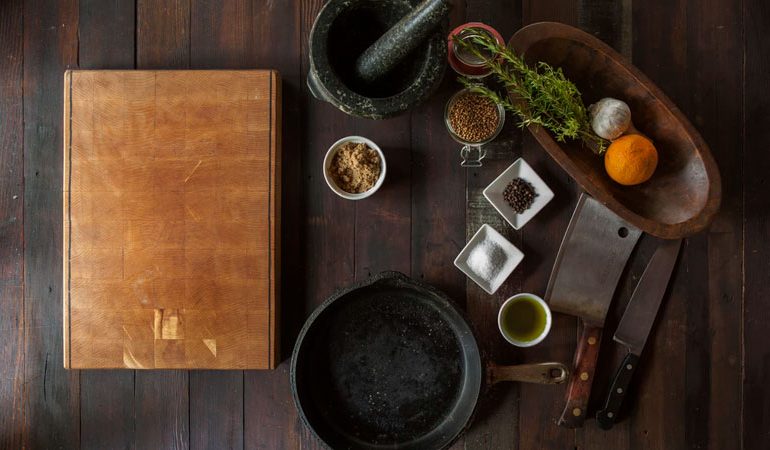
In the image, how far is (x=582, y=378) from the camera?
1136 millimetres

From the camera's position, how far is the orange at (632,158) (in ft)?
3.30

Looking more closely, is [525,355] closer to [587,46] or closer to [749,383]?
[749,383]

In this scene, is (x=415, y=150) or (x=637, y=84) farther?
(x=415, y=150)

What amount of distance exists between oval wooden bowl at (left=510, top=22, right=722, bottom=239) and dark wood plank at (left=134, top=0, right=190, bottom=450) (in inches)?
30.4

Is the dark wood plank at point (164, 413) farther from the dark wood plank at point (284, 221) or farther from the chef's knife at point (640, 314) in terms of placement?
the chef's knife at point (640, 314)

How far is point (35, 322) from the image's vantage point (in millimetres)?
1189

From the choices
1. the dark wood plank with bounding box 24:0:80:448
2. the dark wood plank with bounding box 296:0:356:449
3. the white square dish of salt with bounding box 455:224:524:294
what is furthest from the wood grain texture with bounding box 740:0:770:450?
the dark wood plank with bounding box 24:0:80:448

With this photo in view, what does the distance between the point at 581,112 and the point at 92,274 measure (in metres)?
1.11

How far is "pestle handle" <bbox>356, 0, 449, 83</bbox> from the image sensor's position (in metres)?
0.84

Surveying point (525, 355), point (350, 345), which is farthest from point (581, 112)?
point (350, 345)

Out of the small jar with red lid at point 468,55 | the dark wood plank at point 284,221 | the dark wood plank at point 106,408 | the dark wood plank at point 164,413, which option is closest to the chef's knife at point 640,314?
the small jar with red lid at point 468,55

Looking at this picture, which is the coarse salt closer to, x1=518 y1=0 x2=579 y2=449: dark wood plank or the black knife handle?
x1=518 y1=0 x2=579 y2=449: dark wood plank

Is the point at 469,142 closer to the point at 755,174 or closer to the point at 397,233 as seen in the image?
the point at 397,233

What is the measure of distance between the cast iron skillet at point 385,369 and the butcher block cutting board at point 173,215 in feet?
0.45
